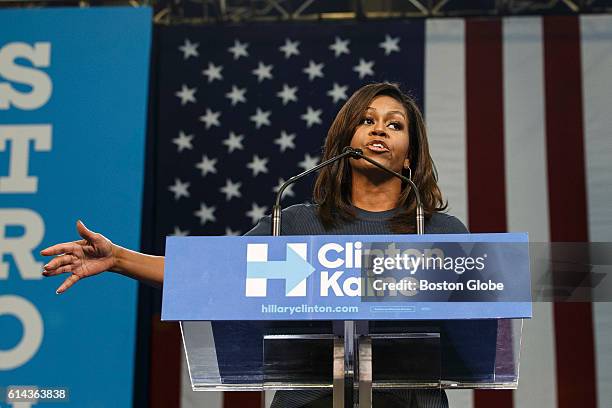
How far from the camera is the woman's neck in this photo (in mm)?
2469

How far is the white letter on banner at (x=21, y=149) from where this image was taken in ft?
15.7

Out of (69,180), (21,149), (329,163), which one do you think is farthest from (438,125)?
(329,163)

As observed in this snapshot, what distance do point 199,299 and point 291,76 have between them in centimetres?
361

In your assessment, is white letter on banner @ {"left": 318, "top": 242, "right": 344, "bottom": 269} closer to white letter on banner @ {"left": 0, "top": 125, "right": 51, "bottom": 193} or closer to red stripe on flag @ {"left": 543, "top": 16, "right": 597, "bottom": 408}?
red stripe on flag @ {"left": 543, "top": 16, "right": 597, "bottom": 408}

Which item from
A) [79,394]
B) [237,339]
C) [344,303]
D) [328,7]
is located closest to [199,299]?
[237,339]

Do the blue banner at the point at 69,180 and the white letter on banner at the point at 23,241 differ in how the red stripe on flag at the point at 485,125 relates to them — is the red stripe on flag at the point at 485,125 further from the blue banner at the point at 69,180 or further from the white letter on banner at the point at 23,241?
the white letter on banner at the point at 23,241

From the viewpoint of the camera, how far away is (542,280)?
1865 mm

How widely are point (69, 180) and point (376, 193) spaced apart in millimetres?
2693

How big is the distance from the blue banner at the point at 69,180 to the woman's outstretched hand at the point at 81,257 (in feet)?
8.58

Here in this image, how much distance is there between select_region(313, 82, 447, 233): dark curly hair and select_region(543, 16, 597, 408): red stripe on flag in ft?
7.65

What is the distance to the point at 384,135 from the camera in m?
2.51

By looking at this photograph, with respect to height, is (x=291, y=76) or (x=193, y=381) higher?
(x=291, y=76)

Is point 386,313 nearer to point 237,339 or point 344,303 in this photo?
point 344,303

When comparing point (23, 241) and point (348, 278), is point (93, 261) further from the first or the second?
point (23, 241)
